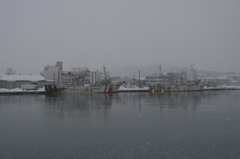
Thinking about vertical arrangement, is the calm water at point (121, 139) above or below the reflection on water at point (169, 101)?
below

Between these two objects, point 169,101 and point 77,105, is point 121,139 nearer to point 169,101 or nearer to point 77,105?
point 77,105

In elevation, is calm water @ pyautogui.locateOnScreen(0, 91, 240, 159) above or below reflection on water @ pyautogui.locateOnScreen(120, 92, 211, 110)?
below

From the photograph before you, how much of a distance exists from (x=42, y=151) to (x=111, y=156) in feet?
8.68

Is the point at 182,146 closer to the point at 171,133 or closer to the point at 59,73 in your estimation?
the point at 171,133

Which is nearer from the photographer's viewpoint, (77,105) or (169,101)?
(77,105)

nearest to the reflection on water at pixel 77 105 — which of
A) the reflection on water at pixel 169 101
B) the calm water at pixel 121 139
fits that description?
the reflection on water at pixel 169 101

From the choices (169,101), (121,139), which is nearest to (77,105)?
(169,101)

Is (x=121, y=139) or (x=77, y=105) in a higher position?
(x=77, y=105)

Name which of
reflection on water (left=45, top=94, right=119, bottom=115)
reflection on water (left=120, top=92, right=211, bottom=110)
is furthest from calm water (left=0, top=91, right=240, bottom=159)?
reflection on water (left=120, top=92, right=211, bottom=110)

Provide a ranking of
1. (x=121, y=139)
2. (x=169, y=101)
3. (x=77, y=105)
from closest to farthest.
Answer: (x=121, y=139) → (x=77, y=105) → (x=169, y=101)

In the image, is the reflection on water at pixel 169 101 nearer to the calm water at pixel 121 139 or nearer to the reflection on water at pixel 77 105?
the reflection on water at pixel 77 105

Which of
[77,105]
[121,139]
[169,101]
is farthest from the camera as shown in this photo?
[169,101]

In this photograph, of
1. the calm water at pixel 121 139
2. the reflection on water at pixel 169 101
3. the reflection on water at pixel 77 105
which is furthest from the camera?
the reflection on water at pixel 169 101

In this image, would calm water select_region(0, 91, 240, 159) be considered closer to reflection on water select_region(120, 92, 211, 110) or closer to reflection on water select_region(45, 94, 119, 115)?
Answer: reflection on water select_region(45, 94, 119, 115)
